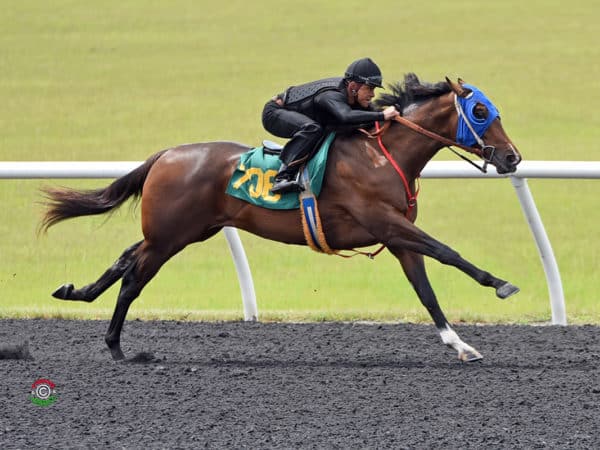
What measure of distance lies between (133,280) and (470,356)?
194 cm

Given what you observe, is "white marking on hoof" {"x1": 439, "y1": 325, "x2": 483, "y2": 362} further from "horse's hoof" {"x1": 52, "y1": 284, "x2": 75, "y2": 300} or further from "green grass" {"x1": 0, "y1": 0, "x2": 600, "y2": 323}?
"horse's hoof" {"x1": 52, "y1": 284, "x2": 75, "y2": 300}

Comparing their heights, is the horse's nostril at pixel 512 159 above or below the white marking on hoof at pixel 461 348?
above

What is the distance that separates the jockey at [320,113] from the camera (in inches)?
248

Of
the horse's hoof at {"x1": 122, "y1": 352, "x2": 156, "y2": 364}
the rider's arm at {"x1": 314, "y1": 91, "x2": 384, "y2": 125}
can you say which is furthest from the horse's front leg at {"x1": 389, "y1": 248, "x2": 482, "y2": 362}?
the horse's hoof at {"x1": 122, "y1": 352, "x2": 156, "y2": 364}

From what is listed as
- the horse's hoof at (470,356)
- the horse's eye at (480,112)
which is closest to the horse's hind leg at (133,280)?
the horse's hoof at (470,356)

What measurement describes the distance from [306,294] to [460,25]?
38.8 feet

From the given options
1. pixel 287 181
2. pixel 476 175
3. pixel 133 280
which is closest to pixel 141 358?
pixel 133 280

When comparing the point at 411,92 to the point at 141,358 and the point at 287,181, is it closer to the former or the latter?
the point at 287,181

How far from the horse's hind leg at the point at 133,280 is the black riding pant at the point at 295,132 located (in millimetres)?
893

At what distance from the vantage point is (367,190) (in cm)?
632

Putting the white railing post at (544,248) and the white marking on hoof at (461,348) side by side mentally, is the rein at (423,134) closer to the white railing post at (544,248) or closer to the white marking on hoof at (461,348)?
the white marking on hoof at (461,348)

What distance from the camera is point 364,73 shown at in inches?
249

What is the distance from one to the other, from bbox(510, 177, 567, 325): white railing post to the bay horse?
1104mm

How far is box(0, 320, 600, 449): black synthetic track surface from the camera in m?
4.80
